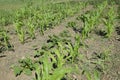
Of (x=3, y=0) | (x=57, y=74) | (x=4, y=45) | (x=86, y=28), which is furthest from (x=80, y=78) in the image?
(x=3, y=0)

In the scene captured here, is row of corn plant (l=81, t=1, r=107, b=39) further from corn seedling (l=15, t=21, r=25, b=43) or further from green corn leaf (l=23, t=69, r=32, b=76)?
green corn leaf (l=23, t=69, r=32, b=76)

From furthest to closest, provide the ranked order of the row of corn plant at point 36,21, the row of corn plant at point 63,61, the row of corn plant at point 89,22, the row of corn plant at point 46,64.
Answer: the row of corn plant at point 36,21, the row of corn plant at point 89,22, the row of corn plant at point 63,61, the row of corn plant at point 46,64

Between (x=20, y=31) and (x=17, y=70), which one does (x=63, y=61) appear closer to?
(x=17, y=70)

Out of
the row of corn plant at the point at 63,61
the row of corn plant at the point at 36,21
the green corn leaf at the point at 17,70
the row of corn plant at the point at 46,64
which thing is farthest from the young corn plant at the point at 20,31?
the green corn leaf at the point at 17,70

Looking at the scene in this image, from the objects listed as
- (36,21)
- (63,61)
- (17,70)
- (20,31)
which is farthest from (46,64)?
(36,21)

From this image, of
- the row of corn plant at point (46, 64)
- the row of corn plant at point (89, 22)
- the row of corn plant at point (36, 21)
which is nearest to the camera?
the row of corn plant at point (46, 64)

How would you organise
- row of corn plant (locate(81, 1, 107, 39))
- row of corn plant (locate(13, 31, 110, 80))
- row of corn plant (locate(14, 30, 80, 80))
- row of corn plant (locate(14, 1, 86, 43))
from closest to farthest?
row of corn plant (locate(14, 30, 80, 80)) < row of corn plant (locate(13, 31, 110, 80)) < row of corn plant (locate(81, 1, 107, 39)) < row of corn plant (locate(14, 1, 86, 43))

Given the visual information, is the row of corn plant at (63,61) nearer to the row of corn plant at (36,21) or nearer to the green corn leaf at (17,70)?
the green corn leaf at (17,70)

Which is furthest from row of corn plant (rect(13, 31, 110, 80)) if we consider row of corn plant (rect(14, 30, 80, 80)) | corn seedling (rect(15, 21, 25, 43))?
corn seedling (rect(15, 21, 25, 43))

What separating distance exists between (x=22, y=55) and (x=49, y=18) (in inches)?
147

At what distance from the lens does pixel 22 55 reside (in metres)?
5.10

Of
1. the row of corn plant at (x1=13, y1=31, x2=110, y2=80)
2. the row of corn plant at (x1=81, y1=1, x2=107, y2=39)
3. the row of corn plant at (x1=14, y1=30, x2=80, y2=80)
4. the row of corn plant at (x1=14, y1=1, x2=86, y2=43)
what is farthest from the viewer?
the row of corn plant at (x1=14, y1=1, x2=86, y2=43)

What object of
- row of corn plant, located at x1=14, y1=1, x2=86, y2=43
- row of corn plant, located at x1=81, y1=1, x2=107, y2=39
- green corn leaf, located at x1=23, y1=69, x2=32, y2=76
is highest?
row of corn plant, located at x1=81, y1=1, x2=107, y2=39

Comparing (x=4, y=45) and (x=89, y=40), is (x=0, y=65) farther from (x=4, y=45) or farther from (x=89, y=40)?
(x=89, y=40)
